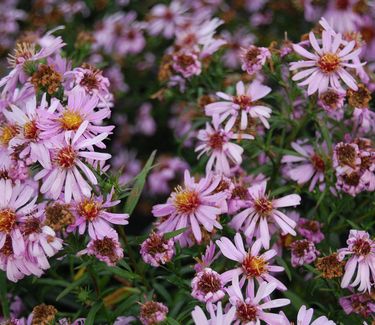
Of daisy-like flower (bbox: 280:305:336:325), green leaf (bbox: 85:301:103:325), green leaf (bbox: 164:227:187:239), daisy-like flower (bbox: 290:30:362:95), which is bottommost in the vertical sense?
daisy-like flower (bbox: 280:305:336:325)

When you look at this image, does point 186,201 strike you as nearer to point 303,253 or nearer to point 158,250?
point 158,250

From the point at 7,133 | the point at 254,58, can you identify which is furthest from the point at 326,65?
the point at 7,133

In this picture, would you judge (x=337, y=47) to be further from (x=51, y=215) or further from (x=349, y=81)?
(x=51, y=215)

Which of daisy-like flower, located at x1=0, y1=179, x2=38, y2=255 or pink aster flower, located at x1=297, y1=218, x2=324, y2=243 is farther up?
daisy-like flower, located at x1=0, y1=179, x2=38, y2=255

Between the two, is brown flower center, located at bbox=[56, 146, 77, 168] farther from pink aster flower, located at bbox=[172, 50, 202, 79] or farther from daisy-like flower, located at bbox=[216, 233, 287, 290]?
pink aster flower, located at bbox=[172, 50, 202, 79]

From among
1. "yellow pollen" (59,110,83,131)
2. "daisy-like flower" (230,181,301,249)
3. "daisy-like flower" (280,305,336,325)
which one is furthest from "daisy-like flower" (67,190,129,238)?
"daisy-like flower" (280,305,336,325)

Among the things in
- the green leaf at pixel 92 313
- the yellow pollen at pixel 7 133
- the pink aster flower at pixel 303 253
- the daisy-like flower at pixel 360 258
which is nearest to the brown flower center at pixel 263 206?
the pink aster flower at pixel 303 253
